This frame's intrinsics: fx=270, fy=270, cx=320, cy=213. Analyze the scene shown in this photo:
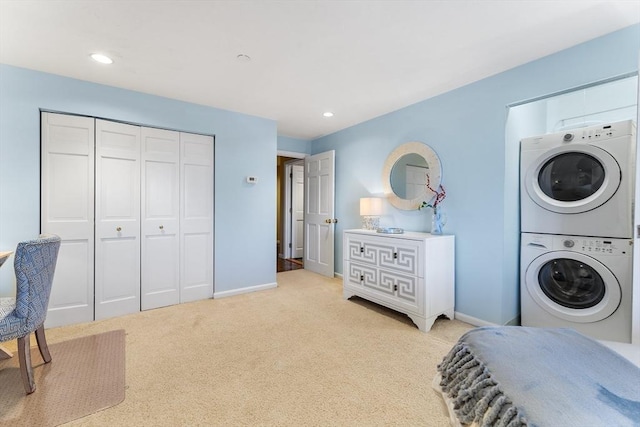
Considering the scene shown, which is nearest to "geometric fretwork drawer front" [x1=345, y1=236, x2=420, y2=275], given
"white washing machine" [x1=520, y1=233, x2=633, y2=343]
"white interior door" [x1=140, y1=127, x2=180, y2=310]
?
"white washing machine" [x1=520, y1=233, x2=633, y2=343]

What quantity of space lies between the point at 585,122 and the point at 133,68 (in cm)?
411

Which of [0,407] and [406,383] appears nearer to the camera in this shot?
[0,407]

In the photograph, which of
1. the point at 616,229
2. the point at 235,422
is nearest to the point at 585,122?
the point at 616,229

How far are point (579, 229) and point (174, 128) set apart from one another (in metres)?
3.99

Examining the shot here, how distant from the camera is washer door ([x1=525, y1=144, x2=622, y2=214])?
79.9 inches

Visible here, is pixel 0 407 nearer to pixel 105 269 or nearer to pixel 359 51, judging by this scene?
pixel 105 269

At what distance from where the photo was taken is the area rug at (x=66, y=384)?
1.48m

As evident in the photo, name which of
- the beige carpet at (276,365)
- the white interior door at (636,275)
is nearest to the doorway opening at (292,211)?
the beige carpet at (276,365)

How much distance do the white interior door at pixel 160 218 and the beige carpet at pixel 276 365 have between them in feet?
0.82

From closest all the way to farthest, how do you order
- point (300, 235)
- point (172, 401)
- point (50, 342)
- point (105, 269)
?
point (172, 401) < point (50, 342) < point (105, 269) < point (300, 235)

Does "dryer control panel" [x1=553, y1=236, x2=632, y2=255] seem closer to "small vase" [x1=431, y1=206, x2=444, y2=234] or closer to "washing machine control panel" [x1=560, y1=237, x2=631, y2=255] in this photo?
"washing machine control panel" [x1=560, y1=237, x2=631, y2=255]

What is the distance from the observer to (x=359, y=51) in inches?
82.4

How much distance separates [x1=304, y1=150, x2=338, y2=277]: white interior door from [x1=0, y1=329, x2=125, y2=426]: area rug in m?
2.83

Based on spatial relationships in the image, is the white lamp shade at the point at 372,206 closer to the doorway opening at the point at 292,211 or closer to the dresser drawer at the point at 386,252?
the dresser drawer at the point at 386,252
